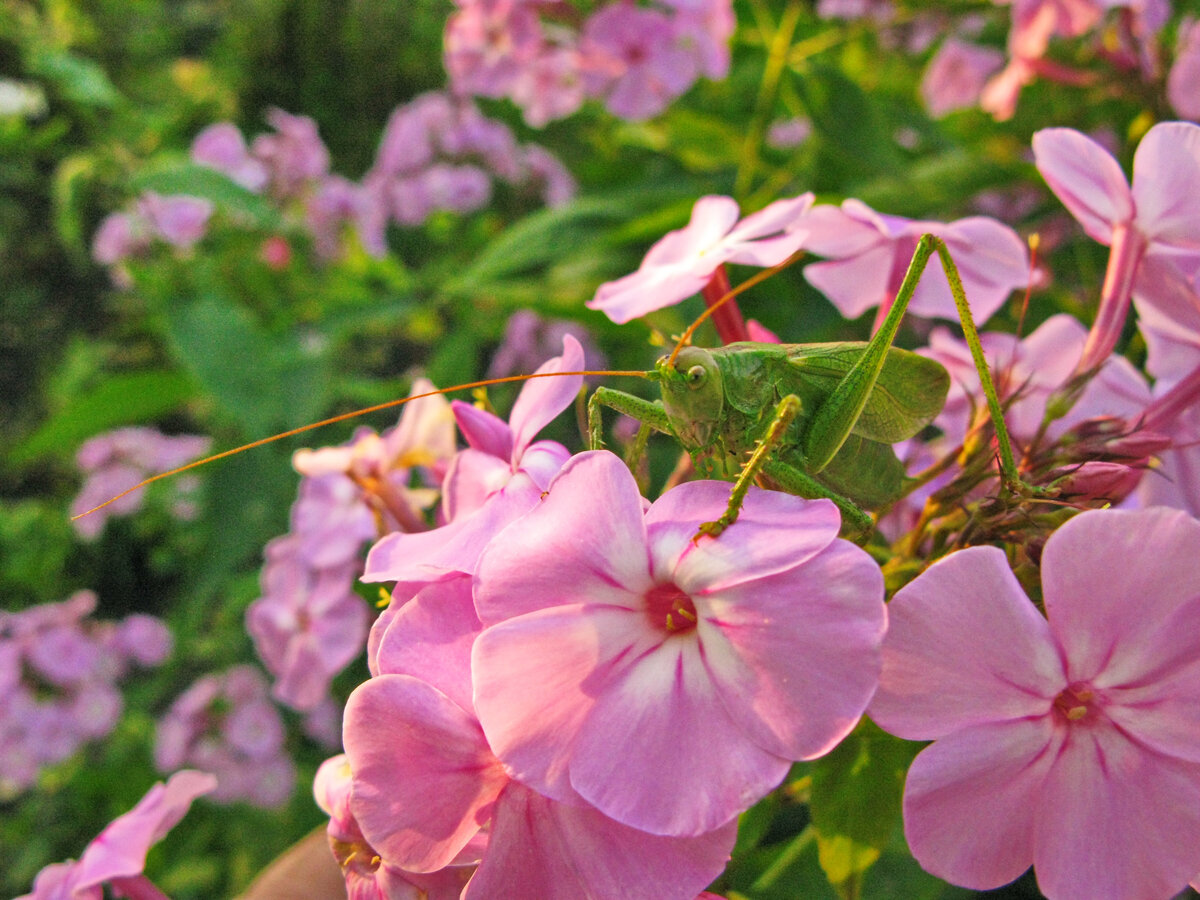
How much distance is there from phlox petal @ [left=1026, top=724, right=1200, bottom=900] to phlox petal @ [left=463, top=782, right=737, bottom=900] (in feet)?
0.37

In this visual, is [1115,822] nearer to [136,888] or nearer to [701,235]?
[701,235]

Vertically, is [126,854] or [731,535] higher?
[731,535]

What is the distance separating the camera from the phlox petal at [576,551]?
284 millimetres

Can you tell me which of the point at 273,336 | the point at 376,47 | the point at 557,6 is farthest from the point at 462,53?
the point at 376,47

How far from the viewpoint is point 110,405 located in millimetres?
1183

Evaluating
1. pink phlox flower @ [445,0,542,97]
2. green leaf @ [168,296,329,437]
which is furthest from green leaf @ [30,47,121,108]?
pink phlox flower @ [445,0,542,97]

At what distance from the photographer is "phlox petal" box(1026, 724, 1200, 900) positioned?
10.8 inches

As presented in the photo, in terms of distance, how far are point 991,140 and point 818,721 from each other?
3.50 feet

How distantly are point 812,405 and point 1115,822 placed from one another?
200 millimetres

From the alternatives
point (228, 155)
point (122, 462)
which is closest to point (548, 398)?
point (228, 155)

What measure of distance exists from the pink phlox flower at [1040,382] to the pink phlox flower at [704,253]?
4.5 inches

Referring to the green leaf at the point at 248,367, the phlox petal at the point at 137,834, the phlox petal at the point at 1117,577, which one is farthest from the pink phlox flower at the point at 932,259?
the green leaf at the point at 248,367

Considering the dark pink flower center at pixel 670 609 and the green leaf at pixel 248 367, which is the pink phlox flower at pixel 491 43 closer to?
the green leaf at pixel 248 367

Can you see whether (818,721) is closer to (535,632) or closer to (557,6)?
(535,632)
